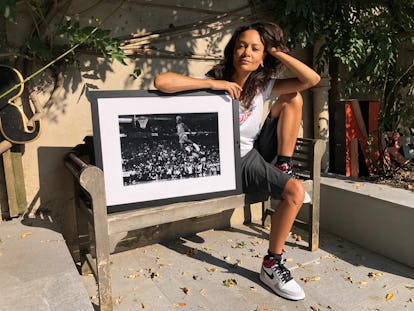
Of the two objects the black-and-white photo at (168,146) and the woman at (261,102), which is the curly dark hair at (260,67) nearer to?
the woman at (261,102)

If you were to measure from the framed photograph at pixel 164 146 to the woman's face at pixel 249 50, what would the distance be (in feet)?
0.88

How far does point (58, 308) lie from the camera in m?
1.58

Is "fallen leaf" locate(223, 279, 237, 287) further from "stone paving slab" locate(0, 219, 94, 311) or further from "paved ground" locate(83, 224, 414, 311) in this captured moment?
"stone paving slab" locate(0, 219, 94, 311)

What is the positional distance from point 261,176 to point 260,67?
0.86 m

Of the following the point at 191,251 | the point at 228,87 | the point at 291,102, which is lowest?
the point at 191,251

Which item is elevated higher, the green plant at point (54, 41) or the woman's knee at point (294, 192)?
the green plant at point (54, 41)

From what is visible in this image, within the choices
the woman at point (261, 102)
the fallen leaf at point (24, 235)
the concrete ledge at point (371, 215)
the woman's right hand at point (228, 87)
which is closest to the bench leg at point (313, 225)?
the concrete ledge at point (371, 215)

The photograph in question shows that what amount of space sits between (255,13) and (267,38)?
1.16 m

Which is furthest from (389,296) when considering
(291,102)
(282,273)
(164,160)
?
(164,160)

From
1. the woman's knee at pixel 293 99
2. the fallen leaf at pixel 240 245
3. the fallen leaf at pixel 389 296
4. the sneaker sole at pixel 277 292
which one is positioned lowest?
the fallen leaf at pixel 389 296

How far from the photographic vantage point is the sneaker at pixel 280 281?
2.34 m

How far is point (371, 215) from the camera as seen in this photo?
303 cm

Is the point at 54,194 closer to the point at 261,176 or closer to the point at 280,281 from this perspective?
the point at 261,176

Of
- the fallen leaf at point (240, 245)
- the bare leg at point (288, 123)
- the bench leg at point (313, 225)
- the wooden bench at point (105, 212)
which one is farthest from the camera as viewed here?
the fallen leaf at point (240, 245)
